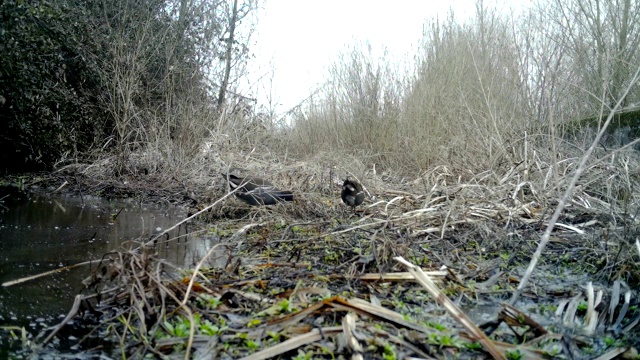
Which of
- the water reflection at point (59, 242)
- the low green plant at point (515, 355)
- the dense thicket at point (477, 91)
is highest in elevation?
the dense thicket at point (477, 91)

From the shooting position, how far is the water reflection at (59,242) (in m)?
2.33

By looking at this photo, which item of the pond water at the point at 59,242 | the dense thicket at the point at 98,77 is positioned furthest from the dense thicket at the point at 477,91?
the pond water at the point at 59,242

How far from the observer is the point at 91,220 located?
16.2 feet

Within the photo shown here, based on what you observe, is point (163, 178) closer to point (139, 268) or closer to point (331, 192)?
point (331, 192)

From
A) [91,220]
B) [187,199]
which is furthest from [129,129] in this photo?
[91,220]

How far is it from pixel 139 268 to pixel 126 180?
20.3 feet

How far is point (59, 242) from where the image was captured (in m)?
3.76

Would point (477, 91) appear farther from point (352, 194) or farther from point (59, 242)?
point (59, 242)

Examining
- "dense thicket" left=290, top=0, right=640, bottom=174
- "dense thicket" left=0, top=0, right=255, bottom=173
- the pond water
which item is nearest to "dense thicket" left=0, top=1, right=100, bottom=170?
"dense thicket" left=0, top=0, right=255, bottom=173

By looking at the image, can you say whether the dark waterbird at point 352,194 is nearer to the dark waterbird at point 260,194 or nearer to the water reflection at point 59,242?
the dark waterbird at point 260,194

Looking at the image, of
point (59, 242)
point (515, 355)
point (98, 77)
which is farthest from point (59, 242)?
point (98, 77)

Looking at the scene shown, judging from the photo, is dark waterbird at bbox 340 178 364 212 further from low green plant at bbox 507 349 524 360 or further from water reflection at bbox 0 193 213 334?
low green plant at bbox 507 349 524 360

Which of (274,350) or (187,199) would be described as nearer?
(274,350)

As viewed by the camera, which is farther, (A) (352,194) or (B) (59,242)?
(A) (352,194)
